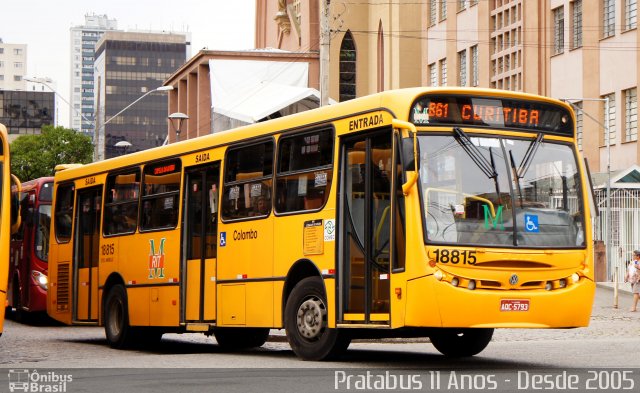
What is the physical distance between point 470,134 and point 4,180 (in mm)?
6147

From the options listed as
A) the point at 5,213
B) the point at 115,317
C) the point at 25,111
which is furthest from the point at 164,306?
the point at 25,111

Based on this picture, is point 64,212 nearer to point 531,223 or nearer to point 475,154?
point 475,154

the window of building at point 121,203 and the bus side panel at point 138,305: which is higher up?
the window of building at point 121,203

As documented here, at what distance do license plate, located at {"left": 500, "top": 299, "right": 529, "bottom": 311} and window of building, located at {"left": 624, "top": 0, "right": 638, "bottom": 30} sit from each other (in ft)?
113

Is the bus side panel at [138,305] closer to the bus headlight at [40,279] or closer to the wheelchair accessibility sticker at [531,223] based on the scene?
the wheelchair accessibility sticker at [531,223]

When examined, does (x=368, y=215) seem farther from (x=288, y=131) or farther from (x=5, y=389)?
(x=5, y=389)

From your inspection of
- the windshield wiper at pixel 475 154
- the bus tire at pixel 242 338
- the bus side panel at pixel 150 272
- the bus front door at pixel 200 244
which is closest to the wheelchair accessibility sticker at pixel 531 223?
the windshield wiper at pixel 475 154

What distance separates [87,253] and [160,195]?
11.4ft

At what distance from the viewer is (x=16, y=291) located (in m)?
30.7

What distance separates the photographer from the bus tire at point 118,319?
2106 cm

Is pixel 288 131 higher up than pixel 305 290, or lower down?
higher up

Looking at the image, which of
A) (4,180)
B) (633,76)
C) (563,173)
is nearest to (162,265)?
(4,180)

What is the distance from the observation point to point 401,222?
46.7 ft

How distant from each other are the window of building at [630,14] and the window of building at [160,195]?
1185 inches
